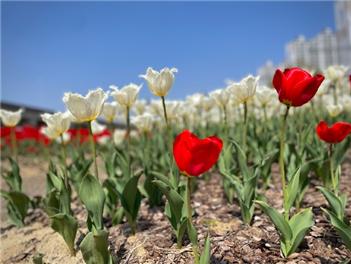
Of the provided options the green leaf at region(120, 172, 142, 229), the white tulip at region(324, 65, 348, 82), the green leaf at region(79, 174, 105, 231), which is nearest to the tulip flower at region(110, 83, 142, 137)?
the green leaf at region(120, 172, 142, 229)

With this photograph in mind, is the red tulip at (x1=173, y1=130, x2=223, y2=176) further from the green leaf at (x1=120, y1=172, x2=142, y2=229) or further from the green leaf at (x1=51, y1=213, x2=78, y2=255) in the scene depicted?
the green leaf at (x1=51, y1=213, x2=78, y2=255)

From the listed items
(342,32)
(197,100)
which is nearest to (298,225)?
(197,100)

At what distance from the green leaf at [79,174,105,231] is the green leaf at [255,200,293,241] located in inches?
34.9

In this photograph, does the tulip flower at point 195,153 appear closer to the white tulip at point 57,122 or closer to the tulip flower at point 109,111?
the white tulip at point 57,122

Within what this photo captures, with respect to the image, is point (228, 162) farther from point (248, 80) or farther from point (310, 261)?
point (310, 261)

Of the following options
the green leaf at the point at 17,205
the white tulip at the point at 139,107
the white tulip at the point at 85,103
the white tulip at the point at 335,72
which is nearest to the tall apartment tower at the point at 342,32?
the white tulip at the point at 335,72

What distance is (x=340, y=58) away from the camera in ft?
182

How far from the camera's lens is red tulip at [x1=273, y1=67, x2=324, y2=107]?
1.79 metres

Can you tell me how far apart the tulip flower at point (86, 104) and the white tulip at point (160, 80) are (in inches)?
13.7

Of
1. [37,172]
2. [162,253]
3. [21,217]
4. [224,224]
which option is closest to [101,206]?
[162,253]

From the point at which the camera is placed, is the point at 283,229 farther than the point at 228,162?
No

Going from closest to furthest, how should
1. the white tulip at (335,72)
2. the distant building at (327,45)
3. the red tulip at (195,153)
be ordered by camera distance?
the red tulip at (195,153) < the white tulip at (335,72) < the distant building at (327,45)

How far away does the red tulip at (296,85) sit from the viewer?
179 centimetres

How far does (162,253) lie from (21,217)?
167cm
